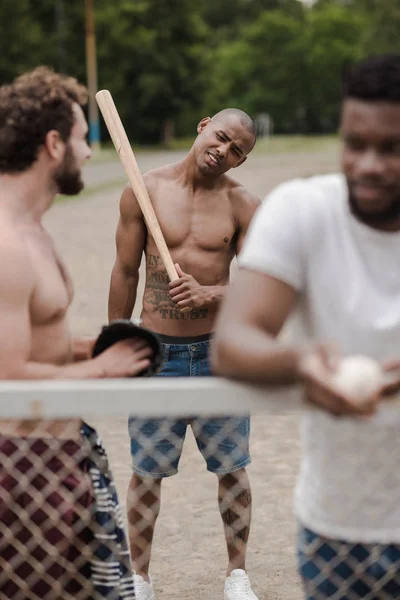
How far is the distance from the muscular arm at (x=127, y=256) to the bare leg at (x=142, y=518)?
0.67 m

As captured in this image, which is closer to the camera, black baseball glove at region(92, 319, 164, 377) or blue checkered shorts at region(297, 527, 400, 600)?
blue checkered shorts at region(297, 527, 400, 600)

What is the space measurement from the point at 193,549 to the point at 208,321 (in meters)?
1.08

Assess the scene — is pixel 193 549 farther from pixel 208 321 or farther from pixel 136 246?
pixel 136 246

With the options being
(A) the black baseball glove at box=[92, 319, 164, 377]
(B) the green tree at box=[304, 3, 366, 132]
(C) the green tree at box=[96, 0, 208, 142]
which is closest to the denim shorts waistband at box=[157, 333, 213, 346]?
(A) the black baseball glove at box=[92, 319, 164, 377]

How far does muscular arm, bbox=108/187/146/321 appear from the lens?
3545mm

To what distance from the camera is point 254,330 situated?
183cm

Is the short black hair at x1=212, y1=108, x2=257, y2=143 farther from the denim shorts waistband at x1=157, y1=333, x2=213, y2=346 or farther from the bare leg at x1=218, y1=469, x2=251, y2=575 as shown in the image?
the bare leg at x1=218, y1=469, x2=251, y2=575

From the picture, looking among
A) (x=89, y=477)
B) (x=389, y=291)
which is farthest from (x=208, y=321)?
(x=389, y=291)

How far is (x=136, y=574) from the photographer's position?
3.45m

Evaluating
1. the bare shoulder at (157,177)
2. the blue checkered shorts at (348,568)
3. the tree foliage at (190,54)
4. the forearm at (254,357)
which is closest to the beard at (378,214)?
the forearm at (254,357)

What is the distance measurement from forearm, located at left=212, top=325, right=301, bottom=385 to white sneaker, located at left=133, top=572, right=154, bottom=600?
71.5 inches

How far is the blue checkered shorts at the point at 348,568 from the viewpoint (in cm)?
198

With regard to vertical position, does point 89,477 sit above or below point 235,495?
above

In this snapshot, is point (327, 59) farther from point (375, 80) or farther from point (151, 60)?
point (375, 80)
